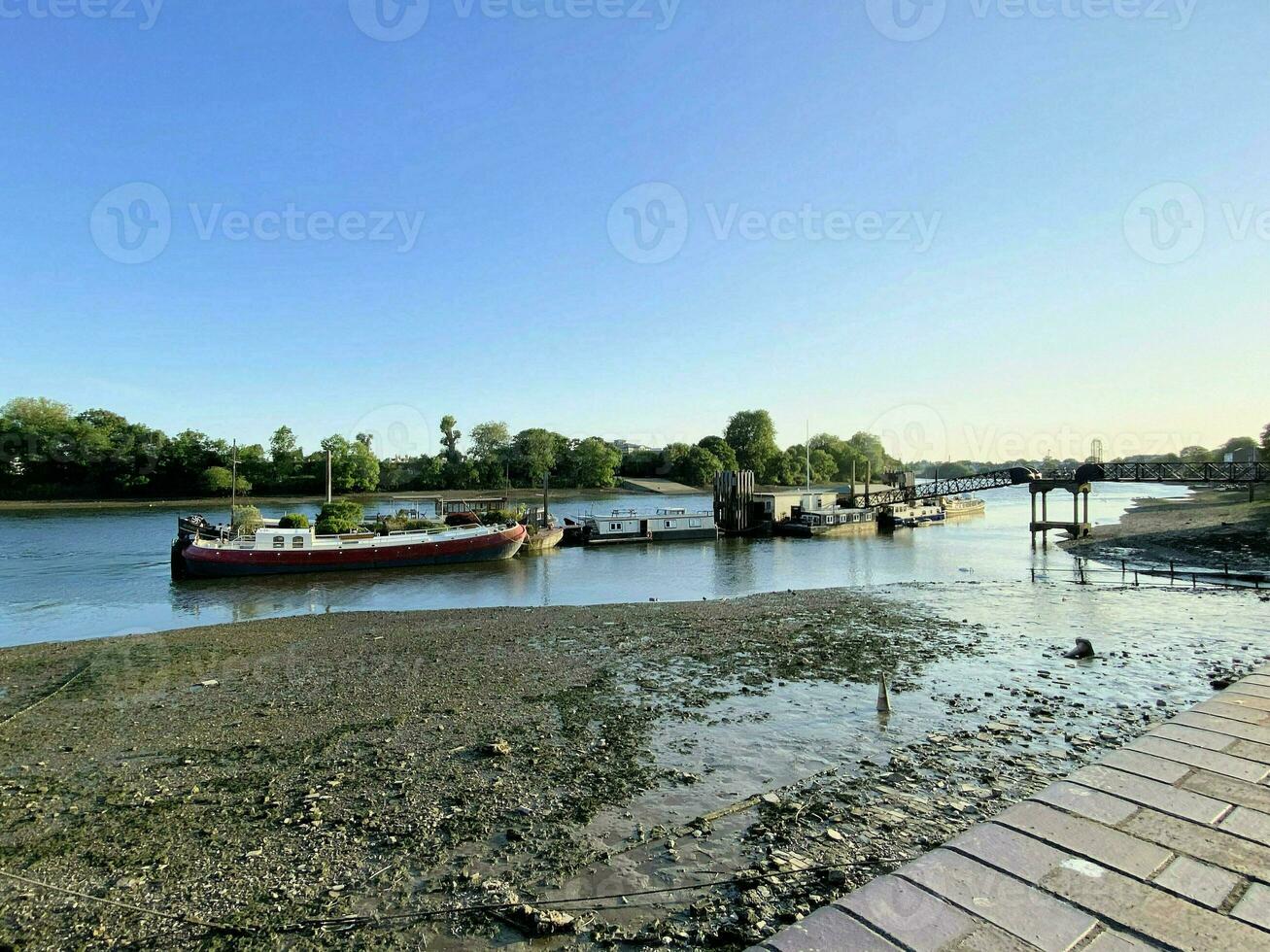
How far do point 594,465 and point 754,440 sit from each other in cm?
5124

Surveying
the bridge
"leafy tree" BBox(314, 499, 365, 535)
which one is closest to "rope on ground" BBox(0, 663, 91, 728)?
"leafy tree" BBox(314, 499, 365, 535)

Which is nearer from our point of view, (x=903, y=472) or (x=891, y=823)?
(x=891, y=823)

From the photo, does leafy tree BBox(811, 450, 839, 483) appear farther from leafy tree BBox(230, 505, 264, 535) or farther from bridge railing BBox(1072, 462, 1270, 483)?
leafy tree BBox(230, 505, 264, 535)

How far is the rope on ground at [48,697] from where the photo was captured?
1139cm

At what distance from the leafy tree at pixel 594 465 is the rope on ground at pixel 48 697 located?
440 feet

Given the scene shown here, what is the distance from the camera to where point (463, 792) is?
26.7 ft

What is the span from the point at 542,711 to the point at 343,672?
563 cm

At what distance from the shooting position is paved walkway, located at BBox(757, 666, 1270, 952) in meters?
2.74

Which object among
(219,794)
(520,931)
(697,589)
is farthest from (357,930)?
(697,589)

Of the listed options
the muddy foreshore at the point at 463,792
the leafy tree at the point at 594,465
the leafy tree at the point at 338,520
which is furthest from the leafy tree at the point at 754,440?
the muddy foreshore at the point at 463,792

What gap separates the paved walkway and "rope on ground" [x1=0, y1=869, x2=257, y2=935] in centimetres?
532

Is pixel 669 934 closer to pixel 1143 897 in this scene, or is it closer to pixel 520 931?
pixel 520 931

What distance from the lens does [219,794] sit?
8.09 m

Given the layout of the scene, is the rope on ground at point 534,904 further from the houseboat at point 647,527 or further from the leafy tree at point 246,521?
the houseboat at point 647,527
